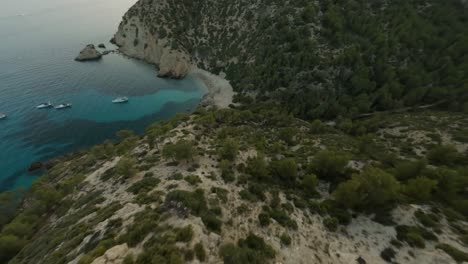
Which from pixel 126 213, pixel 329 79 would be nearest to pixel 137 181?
pixel 126 213

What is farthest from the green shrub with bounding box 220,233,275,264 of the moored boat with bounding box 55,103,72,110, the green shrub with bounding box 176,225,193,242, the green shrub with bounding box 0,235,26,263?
the moored boat with bounding box 55,103,72,110

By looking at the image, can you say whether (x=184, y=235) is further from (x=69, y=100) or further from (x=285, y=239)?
(x=69, y=100)

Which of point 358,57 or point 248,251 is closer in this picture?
point 248,251

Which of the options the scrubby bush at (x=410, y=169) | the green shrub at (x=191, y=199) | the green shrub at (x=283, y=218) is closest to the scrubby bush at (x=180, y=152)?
the green shrub at (x=191, y=199)

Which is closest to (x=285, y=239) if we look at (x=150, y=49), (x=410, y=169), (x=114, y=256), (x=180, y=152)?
(x=114, y=256)

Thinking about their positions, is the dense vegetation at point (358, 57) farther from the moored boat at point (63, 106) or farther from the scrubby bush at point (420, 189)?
the moored boat at point (63, 106)

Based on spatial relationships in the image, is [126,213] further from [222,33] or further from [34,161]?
[222,33]

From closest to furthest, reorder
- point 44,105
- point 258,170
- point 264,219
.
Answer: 1. point 264,219
2. point 258,170
3. point 44,105
